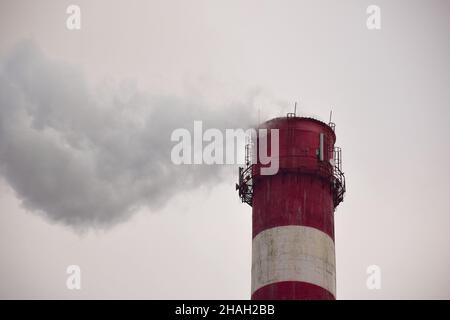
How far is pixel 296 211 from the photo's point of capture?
205 ft

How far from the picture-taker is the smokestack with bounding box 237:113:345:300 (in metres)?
61.1

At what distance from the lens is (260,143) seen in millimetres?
65500

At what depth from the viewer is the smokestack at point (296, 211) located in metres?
61.1
